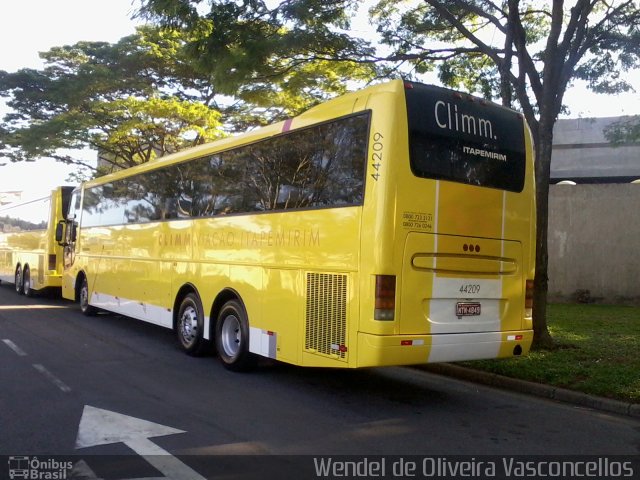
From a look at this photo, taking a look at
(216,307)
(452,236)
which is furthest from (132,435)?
(452,236)

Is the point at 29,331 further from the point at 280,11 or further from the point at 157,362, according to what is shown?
the point at 280,11

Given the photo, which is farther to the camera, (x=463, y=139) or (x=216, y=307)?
(x=216, y=307)

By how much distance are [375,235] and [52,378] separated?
14.6ft

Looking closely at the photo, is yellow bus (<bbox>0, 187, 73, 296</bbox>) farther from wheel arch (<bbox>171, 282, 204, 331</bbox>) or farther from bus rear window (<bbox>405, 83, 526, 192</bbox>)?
bus rear window (<bbox>405, 83, 526, 192</bbox>)

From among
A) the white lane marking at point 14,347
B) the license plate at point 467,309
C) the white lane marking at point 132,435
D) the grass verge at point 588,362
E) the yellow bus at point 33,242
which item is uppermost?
the yellow bus at point 33,242

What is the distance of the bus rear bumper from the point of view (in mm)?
6328

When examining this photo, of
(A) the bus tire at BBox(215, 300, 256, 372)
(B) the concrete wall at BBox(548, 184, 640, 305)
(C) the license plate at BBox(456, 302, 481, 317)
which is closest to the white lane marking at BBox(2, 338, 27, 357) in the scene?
(A) the bus tire at BBox(215, 300, 256, 372)

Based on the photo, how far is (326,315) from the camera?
6902 mm

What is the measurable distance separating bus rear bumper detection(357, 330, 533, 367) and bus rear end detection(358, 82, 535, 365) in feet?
0.04

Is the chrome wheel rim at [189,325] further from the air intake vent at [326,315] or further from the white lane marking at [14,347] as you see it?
the air intake vent at [326,315]

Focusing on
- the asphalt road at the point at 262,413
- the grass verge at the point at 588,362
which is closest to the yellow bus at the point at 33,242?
the asphalt road at the point at 262,413

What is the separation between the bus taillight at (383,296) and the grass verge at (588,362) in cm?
286

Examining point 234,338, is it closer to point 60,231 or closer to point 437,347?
point 437,347

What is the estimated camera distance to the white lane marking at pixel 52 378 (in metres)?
7.26
